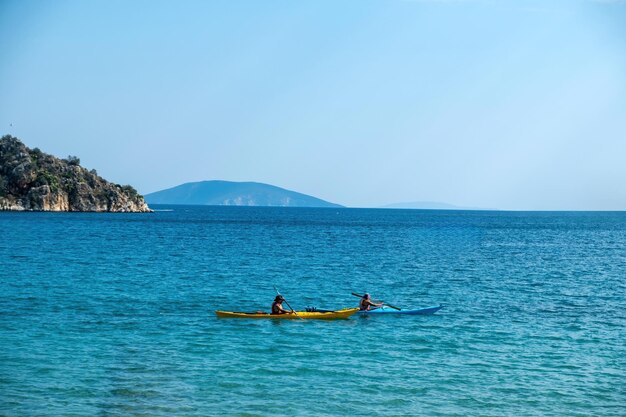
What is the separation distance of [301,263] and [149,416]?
51.9 metres

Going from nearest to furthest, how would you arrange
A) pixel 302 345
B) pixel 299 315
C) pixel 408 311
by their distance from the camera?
pixel 302 345
pixel 299 315
pixel 408 311

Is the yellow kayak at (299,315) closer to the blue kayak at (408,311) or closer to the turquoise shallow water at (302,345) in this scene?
the turquoise shallow water at (302,345)

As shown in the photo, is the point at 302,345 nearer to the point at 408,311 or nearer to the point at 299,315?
the point at 299,315

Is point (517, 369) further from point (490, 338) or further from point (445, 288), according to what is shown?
point (445, 288)

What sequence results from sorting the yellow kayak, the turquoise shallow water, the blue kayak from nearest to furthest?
the turquoise shallow water < the yellow kayak < the blue kayak

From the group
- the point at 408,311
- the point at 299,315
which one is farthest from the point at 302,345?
the point at 408,311

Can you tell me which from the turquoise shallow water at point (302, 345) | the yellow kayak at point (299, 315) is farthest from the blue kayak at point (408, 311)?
the yellow kayak at point (299, 315)

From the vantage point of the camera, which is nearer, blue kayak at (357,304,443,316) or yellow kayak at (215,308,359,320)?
yellow kayak at (215,308,359,320)

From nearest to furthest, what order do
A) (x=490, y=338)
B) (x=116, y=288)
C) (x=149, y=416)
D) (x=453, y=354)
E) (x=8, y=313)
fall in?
(x=149, y=416) < (x=453, y=354) < (x=490, y=338) < (x=8, y=313) < (x=116, y=288)

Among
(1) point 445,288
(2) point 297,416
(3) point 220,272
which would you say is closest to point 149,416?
(2) point 297,416

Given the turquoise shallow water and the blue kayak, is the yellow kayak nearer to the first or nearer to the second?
the turquoise shallow water

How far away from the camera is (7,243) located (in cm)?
8538

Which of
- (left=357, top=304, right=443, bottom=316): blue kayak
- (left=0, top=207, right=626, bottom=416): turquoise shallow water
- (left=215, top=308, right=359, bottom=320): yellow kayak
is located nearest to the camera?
(left=0, top=207, right=626, bottom=416): turquoise shallow water

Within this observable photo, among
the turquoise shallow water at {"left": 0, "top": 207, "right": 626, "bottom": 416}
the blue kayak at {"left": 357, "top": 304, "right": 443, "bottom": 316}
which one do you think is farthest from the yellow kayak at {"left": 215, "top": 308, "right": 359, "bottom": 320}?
the blue kayak at {"left": 357, "top": 304, "right": 443, "bottom": 316}
